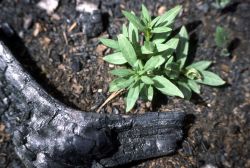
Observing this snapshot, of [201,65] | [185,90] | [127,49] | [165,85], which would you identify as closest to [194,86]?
[185,90]

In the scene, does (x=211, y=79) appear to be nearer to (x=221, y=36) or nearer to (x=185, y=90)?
(x=185, y=90)

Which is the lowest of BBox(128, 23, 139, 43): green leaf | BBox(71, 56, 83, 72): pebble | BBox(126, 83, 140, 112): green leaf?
BBox(71, 56, 83, 72): pebble

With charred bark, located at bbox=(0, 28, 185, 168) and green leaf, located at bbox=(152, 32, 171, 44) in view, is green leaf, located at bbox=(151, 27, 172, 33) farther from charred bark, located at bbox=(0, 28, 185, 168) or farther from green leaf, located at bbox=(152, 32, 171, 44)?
charred bark, located at bbox=(0, 28, 185, 168)

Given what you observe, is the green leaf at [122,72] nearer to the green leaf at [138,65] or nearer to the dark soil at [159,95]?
the green leaf at [138,65]

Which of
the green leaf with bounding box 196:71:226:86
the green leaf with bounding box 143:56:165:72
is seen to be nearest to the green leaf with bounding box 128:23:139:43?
the green leaf with bounding box 143:56:165:72

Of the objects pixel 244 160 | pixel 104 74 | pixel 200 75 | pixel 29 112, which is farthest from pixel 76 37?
pixel 244 160

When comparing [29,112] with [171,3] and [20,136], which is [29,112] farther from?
[171,3]
